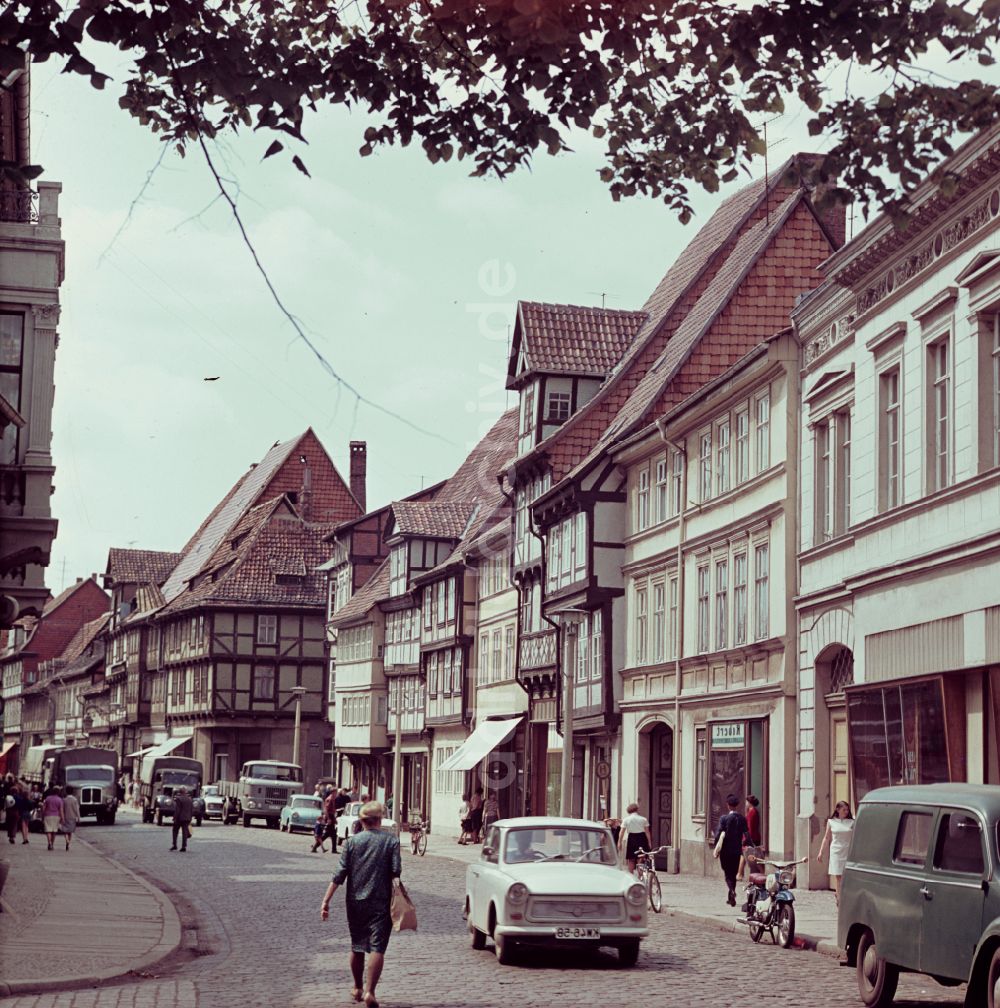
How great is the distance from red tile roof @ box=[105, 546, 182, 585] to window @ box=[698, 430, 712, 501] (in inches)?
3305

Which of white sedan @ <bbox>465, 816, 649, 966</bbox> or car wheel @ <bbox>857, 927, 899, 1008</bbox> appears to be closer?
car wheel @ <bbox>857, 927, 899, 1008</bbox>

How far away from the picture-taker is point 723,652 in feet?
124

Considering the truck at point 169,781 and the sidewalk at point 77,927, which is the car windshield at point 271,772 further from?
the sidewalk at point 77,927

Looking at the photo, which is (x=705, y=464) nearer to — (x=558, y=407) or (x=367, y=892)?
(x=558, y=407)

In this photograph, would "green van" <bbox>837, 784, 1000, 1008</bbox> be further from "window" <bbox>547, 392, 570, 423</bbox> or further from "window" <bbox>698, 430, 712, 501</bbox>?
"window" <bbox>547, 392, 570, 423</bbox>

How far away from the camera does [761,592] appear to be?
3606cm

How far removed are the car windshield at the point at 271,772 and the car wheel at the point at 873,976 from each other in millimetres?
61111

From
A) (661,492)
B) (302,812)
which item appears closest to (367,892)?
(661,492)

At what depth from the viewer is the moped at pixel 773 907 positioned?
73.3ft

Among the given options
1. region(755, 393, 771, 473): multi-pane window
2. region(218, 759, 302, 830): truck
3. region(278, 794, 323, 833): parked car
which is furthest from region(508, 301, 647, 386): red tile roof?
region(218, 759, 302, 830): truck

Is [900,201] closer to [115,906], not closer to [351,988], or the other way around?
[351,988]

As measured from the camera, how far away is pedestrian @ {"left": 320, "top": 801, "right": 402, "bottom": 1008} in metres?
15.4

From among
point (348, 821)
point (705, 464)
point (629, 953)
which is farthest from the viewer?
point (348, 821)

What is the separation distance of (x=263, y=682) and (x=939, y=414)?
228 feet
